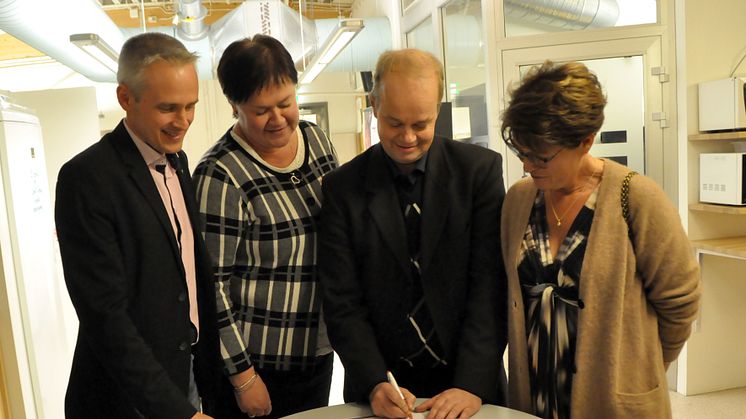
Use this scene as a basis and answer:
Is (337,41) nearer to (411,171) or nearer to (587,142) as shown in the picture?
(411,171)

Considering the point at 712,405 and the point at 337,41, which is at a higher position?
the point at 337,41

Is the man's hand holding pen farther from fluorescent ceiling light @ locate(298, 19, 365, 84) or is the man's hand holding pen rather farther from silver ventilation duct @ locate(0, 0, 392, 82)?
silver ventilation duct @ locate(0, 0, 392, 82)

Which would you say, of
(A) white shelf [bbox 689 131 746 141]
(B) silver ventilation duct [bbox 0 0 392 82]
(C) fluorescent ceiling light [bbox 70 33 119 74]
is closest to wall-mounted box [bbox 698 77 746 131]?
(A) white shelf [bbox 689 131 746 141]

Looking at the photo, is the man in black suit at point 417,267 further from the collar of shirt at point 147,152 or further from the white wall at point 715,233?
the white wall at point 715,233

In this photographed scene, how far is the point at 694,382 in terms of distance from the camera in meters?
3.62

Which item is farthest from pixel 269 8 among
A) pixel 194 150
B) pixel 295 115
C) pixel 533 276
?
pixel 533 276

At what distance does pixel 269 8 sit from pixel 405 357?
14.5ft

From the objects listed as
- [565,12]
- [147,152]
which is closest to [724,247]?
[565,12]

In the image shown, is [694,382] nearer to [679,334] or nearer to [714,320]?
[714,320]

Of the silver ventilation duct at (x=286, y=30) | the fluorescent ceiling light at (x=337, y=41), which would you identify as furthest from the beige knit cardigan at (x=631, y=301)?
the silver ventilation duct at (x=286, y=30)

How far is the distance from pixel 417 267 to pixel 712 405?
9.65 feet

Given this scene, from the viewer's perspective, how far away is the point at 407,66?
131cm

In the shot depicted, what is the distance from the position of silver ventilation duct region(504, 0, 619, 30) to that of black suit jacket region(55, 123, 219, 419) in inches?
129

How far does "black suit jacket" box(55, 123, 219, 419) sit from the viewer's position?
1234 mm
